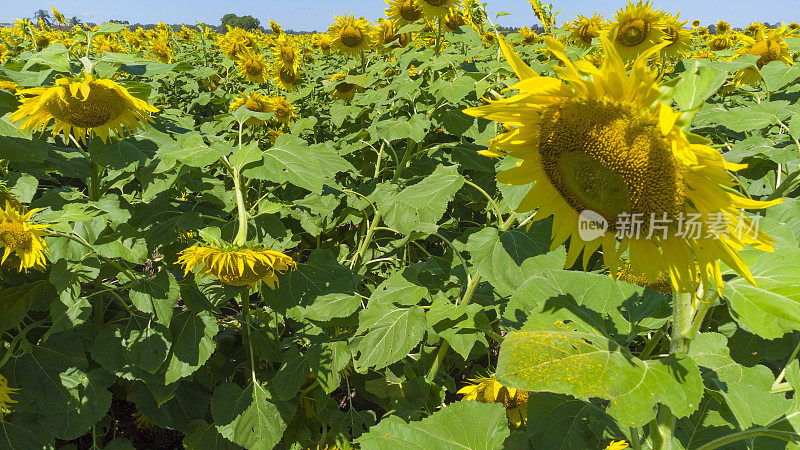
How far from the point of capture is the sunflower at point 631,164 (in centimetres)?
84

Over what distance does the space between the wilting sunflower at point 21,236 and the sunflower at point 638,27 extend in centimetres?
324

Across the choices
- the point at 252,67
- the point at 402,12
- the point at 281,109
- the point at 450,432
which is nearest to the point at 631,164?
the point at 450,432

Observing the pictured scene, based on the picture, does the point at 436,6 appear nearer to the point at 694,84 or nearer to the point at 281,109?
the point at 281,109

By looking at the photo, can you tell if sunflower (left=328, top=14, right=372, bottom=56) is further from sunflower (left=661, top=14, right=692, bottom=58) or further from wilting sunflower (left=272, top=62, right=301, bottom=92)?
sunflower (left=661, top=14, right=692, bottom=58)

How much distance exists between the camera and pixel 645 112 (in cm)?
86

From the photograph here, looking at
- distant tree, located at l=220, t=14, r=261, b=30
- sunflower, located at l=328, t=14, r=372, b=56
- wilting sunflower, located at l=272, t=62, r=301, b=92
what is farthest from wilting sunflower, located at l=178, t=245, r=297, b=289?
distant tree, located at l=220, t=14, r=261, b=30

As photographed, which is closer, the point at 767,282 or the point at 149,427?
Result: the point at 767,282

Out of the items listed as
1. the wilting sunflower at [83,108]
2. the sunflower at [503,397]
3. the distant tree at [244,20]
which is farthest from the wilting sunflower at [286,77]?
the distant tree at [244,20]

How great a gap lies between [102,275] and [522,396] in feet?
5.91

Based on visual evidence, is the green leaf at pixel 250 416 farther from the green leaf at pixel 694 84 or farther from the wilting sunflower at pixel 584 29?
the wilting sunflower at pixel 584 29

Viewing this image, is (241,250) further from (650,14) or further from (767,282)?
(650,14)

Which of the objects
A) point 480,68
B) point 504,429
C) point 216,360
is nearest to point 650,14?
point 480,68

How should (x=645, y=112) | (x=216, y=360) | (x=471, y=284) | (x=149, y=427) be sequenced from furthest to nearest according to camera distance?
1. (x=149, y=427)
2. (x=216, y=360)
3. (x=471, y=284)
4. (x=645, y=112)

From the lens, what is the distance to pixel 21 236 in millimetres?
1508
